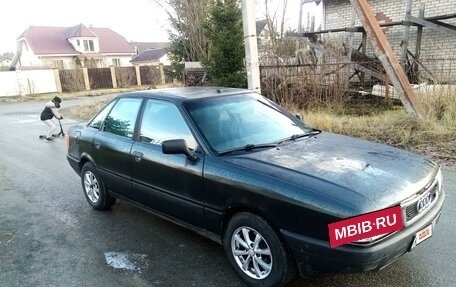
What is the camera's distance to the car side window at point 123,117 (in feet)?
14.5

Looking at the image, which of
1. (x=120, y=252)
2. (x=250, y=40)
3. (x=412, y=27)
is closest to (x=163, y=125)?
(x=120, y=252)

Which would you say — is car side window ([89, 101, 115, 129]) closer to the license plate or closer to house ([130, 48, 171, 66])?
the license plate

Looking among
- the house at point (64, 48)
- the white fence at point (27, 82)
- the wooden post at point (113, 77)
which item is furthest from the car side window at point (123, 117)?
the house at point (64, 48)

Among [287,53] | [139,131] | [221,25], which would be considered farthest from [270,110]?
[221,25]

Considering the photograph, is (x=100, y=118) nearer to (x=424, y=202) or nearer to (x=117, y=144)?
(x=117, y=144)

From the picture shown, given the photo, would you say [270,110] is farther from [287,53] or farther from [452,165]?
[287,53]

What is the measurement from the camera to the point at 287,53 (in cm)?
1177

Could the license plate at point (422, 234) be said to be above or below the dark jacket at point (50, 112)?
below

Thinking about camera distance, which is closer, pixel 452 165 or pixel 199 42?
pixel 452 165

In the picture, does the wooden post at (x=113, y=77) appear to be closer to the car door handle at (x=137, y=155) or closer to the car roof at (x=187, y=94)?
the car roof at (x=187, y=94)

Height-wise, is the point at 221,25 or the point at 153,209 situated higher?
the point at 221,25

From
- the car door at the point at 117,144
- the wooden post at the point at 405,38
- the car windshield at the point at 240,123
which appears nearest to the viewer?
the car windshield at the point at 240,123

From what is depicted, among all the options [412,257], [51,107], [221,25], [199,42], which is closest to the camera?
[412,257]

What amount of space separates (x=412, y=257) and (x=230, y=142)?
194 cm
